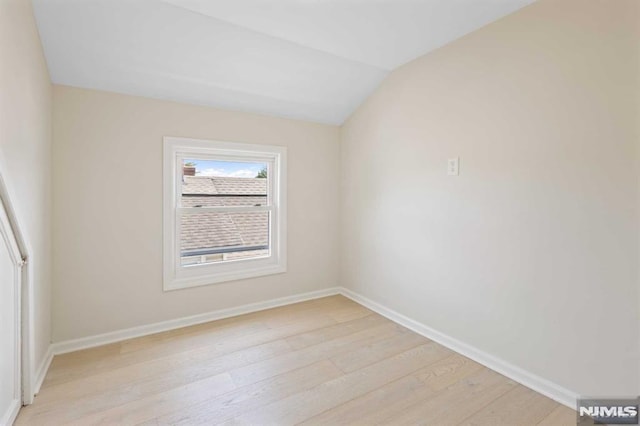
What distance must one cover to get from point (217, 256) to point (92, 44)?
6.22 ft

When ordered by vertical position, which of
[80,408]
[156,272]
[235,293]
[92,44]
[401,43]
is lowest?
[80,408]

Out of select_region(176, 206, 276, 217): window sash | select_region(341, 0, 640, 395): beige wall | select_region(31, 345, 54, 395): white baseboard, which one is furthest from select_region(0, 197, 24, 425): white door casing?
select_region(341, 0, 640, 395): beige wall

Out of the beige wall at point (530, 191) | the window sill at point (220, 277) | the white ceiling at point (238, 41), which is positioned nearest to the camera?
the beige wall at point (530, 191)

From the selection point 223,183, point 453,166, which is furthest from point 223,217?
point 453,166

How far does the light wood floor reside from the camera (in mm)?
1604

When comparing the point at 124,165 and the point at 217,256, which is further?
the point at 217,256

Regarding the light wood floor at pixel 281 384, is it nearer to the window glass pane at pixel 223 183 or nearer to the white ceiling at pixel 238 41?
the window glass pane at pixel 223 183

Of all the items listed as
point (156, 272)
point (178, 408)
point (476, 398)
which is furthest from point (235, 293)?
point (476, 398)

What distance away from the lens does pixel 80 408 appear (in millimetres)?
1650

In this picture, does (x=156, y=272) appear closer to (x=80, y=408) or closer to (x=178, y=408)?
(x=80, y=408)

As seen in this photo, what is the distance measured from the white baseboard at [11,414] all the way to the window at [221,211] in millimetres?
1122

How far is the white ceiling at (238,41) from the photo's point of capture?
1830mm

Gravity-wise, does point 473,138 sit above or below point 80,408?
above

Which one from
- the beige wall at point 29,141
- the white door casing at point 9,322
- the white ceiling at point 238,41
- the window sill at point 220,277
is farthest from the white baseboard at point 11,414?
the white ceiling at point 238,41
